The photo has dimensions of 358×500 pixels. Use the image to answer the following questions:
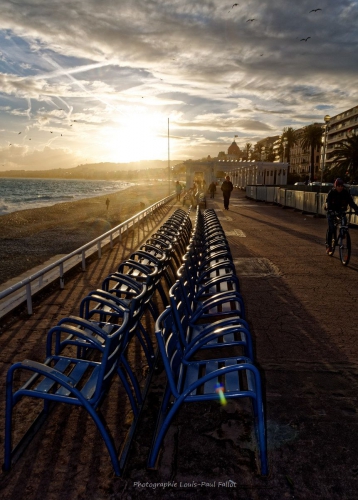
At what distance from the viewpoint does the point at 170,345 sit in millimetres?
3338

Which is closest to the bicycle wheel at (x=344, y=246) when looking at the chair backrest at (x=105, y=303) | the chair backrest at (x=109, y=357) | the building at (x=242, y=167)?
the chair backrest at (x=105, y=303)

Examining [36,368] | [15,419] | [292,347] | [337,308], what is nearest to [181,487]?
[36,368]

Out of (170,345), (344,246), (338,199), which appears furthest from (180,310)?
(338,199)

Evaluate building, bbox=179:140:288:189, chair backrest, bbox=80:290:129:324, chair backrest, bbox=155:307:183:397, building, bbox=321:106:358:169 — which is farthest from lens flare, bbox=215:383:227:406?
building, bbox=321:106:358:169

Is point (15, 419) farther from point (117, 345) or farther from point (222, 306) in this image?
point (222, 306)

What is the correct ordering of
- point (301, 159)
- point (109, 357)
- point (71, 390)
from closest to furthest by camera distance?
1. point (71, 390)
2. point (109, 357)
3. point (301, 159)

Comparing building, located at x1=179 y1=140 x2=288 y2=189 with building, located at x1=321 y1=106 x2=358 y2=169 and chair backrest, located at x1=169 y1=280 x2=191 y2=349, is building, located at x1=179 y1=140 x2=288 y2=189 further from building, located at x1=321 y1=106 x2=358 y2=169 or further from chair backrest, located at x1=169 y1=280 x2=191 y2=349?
building, located at x1=321 y1=106 x2=358 y2=169

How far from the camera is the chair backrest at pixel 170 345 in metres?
2.88

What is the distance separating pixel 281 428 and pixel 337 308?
335cm

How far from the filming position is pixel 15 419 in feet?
11.1

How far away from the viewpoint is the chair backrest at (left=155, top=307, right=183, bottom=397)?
2880 mm

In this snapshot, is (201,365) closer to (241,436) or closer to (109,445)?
(241,436)

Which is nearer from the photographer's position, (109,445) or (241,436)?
(109,445)

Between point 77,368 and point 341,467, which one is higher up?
point 77,368
